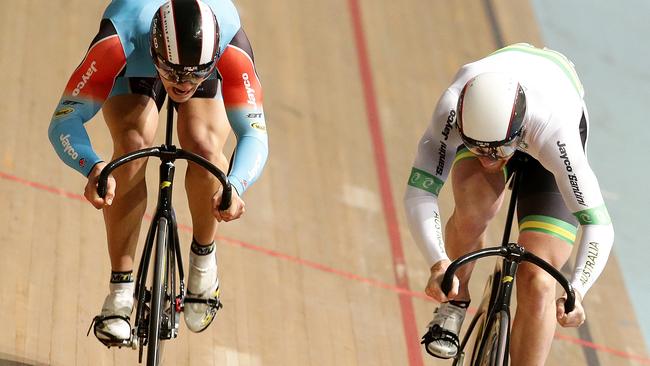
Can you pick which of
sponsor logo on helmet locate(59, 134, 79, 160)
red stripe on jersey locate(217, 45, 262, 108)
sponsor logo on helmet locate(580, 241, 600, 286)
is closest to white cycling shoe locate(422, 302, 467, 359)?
sponsor logo on helmet locate(580, 241, 600, 286)

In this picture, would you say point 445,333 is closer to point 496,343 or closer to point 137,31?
point 496,343

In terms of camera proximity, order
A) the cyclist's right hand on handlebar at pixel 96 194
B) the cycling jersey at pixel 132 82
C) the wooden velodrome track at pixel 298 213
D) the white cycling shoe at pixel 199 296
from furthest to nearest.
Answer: the wooden velodrome track at pixel 298 213, the white cycling shoe at pixel 199 296, the cycling jersey at pixel 132 82, the cyclist's right hand on handlebar at pixel 96 194

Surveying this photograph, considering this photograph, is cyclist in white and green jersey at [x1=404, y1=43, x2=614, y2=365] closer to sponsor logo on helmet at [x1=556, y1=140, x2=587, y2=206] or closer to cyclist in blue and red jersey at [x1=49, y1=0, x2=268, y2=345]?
sponsor logo on helmet at [x1=556, y1=140, x2=587, y2=206]

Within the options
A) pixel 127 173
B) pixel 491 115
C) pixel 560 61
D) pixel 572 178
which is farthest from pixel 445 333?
pixel 127 173

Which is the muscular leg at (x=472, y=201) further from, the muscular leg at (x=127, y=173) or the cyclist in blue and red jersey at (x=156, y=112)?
the muscular leg at (x=127, y=173)

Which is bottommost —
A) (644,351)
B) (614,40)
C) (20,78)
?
(644,351)

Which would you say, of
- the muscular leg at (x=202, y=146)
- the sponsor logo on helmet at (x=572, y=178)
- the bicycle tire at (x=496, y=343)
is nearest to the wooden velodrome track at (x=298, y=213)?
the muscular leg at (x=202, y=146)

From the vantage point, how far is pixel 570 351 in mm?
5285

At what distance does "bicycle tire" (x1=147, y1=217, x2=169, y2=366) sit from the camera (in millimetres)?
3459

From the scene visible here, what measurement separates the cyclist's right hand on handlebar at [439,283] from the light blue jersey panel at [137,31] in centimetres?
101

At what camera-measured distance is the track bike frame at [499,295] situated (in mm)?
3385

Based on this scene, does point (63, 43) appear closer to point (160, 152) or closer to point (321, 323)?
point (321, 323)

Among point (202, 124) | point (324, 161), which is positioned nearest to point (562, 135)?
point (202, 124)

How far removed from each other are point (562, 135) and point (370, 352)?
161 centimetres
